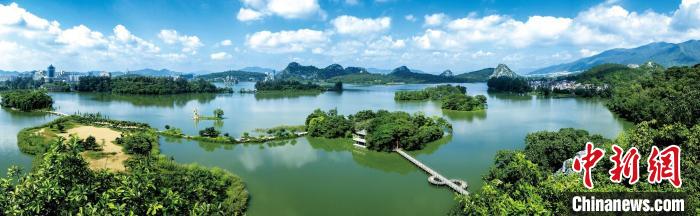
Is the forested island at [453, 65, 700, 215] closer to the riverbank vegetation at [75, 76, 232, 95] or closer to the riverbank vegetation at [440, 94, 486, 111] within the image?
the riverbank vegetation at [440, 94, 486, 111]

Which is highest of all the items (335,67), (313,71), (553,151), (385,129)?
(335,67)

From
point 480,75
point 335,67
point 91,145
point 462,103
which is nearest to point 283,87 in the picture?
point 462,103

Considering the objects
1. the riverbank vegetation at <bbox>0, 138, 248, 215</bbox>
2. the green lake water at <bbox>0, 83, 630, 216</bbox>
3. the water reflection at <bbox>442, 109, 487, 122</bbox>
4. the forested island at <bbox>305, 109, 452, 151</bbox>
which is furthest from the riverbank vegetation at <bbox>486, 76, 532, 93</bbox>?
the riverbank vegetation at <bbox>0, 138, 248, 215</bbox>

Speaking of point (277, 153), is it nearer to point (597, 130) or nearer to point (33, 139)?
point (33, 139)

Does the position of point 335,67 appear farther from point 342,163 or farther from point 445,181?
point 445,181

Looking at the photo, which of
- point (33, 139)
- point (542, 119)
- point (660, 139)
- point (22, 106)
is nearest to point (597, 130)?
point (542, 119)

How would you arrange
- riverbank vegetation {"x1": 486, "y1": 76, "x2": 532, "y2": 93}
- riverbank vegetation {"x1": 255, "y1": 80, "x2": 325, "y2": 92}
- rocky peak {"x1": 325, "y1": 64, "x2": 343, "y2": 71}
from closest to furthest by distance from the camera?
riverbank vegetation {"x1": 486, "y1": 76, "x2": 532, "y2": 93}
riverbank vegetation {"x1": 255, "y1": 80, "x2": 325, "y2": 92}
rocky peak {"x1": 325, "y1": 64, "x2": 343, "y2": 71}
